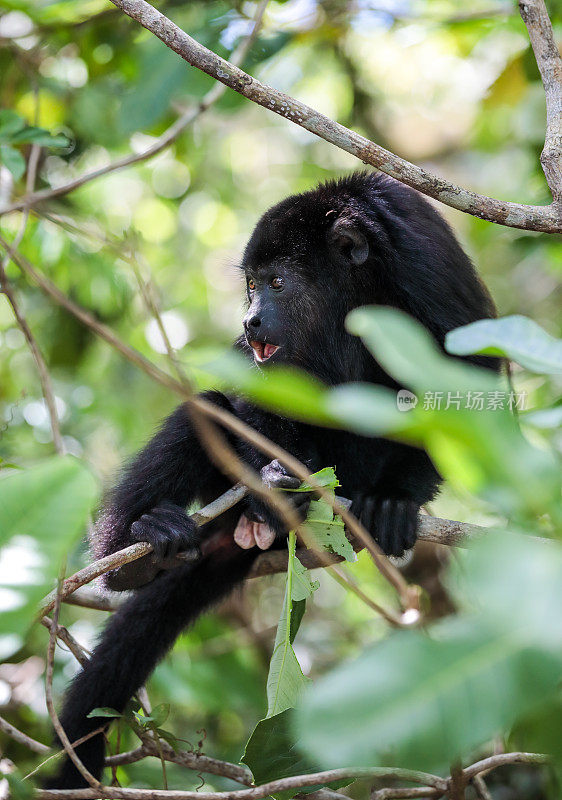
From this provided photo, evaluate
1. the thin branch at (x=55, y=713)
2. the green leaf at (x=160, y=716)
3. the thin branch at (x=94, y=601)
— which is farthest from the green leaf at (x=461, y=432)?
the thin branch at (x=94, y=601)

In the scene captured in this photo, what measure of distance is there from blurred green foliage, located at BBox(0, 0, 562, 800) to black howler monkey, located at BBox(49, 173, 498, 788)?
0.91 feet

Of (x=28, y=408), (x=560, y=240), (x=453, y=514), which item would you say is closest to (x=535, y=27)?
(x=560, y=240)

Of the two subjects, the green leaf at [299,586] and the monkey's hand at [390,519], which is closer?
the green leaf at [299,586]

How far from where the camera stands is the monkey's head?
2938 millimetres

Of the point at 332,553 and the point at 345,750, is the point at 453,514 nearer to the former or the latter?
the point at 332,553

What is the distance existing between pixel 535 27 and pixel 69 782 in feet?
Answer: 8.17

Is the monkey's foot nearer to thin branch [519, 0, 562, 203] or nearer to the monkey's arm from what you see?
the monkey's arm

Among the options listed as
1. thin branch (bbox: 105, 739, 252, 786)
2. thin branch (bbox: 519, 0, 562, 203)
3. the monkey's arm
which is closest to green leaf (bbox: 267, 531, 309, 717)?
thin branch (bbox: 105, 739, 252, 786)

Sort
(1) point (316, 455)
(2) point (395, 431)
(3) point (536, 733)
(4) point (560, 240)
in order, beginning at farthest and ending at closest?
(4) point (560, 240)
(1) point (316, 455)
(3) point (536, 733)
(2) point (395, 431)

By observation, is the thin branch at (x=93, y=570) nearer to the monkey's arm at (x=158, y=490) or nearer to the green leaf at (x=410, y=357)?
the monkey's arm at (x=158, y=490)

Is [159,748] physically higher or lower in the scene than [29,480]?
lower

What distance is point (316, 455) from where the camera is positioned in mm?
2980

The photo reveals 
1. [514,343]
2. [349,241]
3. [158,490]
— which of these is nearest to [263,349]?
[349,241]

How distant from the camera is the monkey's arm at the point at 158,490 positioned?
103 inches
